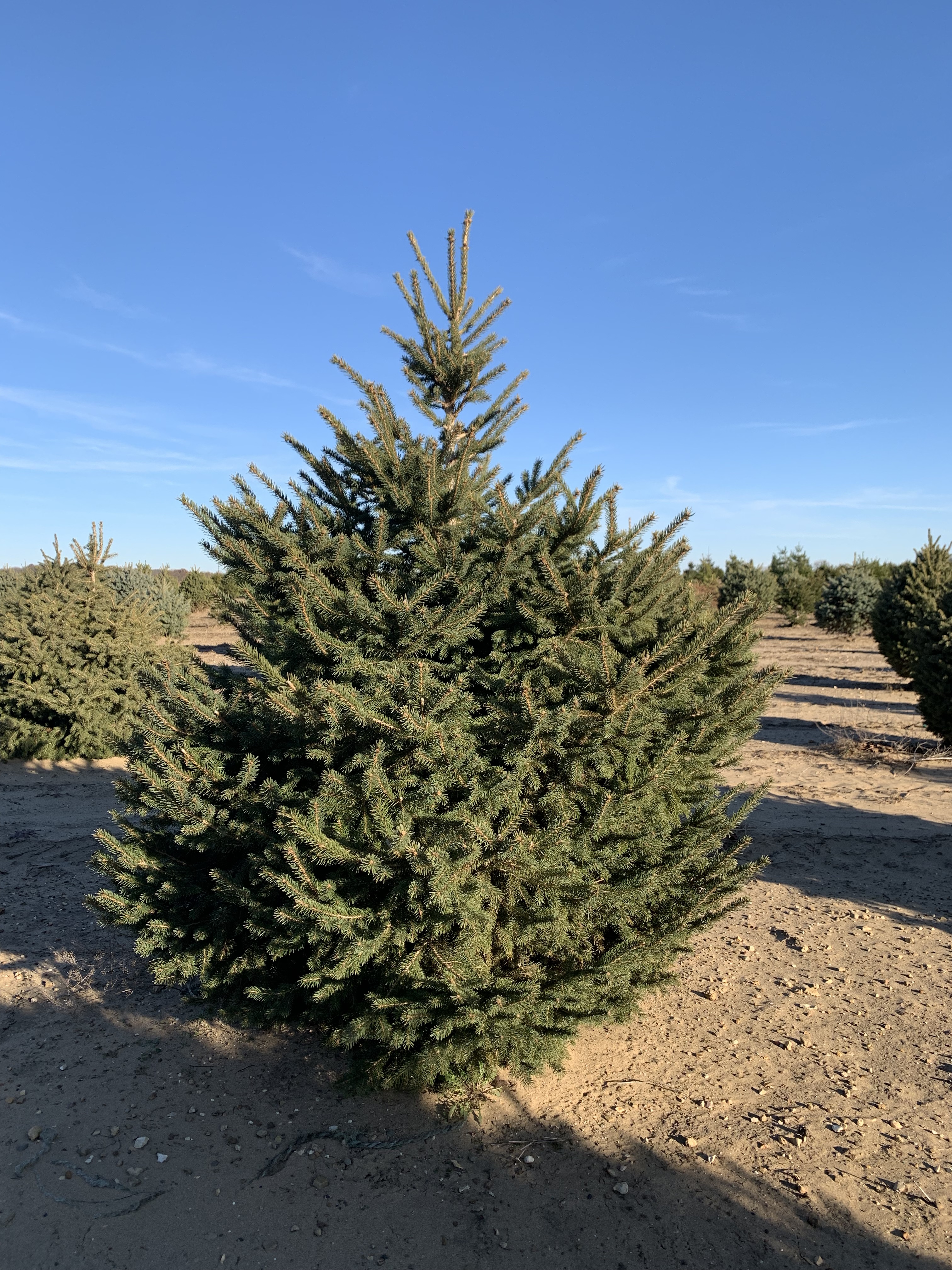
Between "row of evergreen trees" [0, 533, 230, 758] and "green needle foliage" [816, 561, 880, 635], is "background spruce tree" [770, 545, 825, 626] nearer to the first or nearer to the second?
"green needle foliage" [816, 561, 880, 635]

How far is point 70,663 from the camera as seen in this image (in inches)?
412

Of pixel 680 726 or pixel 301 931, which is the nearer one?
pixel 301 931

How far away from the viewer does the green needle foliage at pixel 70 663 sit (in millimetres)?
10406

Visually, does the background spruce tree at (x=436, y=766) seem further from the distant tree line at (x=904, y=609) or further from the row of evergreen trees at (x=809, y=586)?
the row of evergreen trees at (x=809, y=586)

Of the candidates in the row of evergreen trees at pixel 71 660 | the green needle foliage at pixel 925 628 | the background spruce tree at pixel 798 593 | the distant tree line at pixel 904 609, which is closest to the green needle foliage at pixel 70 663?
the row of evergreen trees at pixel 71 660

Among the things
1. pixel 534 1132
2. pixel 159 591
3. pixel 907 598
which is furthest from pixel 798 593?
pixel 534 1132

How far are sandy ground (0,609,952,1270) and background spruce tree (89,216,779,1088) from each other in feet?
1.18

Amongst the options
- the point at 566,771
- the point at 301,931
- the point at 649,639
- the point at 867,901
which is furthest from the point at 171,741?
the point at 867,901

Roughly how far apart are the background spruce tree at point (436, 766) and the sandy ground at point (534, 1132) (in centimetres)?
36

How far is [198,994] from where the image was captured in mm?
4789

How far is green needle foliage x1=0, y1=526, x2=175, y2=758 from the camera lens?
10.4 metres

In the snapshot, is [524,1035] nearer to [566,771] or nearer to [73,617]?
[566,771]

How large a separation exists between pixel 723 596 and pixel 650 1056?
2484 cm

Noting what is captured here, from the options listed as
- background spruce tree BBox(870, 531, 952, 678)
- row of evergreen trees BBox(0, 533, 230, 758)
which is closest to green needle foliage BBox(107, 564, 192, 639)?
row of evergreen trees BBox(0, 533, 230, 758)
